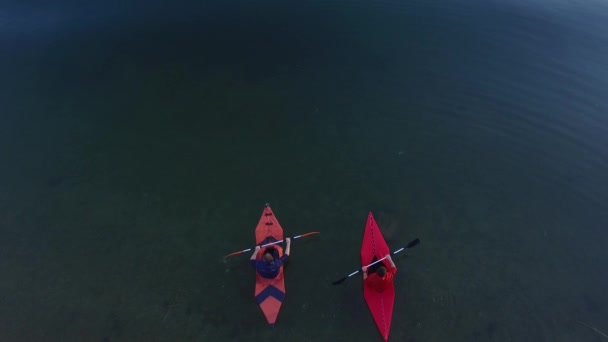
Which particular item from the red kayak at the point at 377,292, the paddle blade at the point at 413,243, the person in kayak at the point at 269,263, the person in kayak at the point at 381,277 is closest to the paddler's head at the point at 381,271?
the person in kayak at the point at 381,277

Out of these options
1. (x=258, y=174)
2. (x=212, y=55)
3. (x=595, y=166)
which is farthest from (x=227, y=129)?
(x=595, y=166)

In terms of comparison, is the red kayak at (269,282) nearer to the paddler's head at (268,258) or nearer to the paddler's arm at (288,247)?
the paddler's arm at (288,247)

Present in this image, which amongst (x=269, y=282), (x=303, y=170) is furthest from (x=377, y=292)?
(x=303, y=170)

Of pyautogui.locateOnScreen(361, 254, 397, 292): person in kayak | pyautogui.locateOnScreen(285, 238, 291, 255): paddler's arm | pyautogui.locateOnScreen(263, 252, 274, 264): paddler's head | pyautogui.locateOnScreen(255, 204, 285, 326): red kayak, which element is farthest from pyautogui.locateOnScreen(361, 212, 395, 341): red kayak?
pyautogui.locateOnScreen(263, 252, 274, 264): paddler's head

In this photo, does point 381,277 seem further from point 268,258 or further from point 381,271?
point 268,258

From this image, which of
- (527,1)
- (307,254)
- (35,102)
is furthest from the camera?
(527,1)

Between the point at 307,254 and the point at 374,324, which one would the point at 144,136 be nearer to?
the point at 307,254
